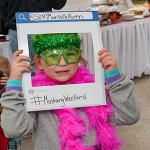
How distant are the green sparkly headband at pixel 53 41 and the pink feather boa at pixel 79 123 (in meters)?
0.09

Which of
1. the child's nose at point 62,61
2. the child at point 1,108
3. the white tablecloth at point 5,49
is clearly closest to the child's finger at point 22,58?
the child's nose at point 62,61

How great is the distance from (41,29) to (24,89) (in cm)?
19

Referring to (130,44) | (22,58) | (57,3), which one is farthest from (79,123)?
(130,44)

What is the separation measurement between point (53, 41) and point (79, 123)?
0.91 feet

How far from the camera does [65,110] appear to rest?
1.11 m

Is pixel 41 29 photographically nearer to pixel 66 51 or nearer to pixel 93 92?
pixel 66 51

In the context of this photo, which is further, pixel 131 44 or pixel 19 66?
pixel 131 44


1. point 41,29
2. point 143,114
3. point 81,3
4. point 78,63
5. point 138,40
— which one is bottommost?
point 143,114

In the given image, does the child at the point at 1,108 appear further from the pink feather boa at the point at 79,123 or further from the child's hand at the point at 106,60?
the child's hand at the point at 106,60

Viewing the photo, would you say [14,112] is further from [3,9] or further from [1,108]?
[3,9]

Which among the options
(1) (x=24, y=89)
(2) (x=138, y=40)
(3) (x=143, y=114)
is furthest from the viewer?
(2) (x=138, y=40)

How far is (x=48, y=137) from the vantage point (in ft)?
3.58

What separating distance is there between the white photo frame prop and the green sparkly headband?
0.06ft

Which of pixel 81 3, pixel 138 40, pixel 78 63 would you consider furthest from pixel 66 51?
pixel 81 3
